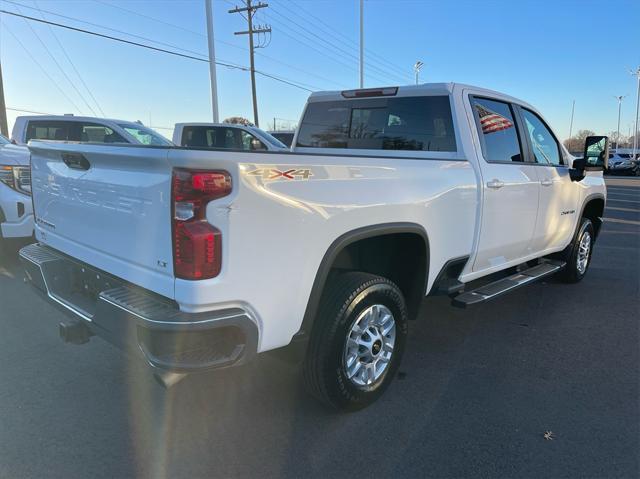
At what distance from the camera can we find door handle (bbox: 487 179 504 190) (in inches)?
150

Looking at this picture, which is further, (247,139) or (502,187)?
(247,139)

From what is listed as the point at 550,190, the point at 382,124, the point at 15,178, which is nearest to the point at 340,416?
the point at 382,124

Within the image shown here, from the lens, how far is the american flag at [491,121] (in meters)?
4.04

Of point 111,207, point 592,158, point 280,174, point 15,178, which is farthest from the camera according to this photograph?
point 15,178

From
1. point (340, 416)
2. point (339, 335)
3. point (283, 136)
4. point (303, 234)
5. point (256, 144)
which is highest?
point (283, 136)

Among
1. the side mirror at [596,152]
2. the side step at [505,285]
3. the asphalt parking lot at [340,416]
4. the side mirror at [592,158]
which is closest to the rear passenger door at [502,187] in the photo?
the side step at [505,285]

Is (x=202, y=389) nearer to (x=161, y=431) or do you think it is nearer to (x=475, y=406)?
(x=161, y=431)

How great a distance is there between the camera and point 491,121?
416cm

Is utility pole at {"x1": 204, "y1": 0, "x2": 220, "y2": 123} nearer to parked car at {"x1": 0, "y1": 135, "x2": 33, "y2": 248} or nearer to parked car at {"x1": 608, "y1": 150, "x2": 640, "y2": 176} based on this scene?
parked car at {"x1": 0, "y1": 135, "x2": 33, "y2": 248}

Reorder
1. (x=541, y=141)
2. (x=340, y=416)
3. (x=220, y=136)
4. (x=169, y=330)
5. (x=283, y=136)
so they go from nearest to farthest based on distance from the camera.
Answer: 1. (x=169, y=330)
2. (x=340, y=416)
3. (x=541, y=141)
4. (x=220, y=136)
5. (x=283, y=136)

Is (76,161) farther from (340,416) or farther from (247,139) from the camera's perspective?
(247,139)

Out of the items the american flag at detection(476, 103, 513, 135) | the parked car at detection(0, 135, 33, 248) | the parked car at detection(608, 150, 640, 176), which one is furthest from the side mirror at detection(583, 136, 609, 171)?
the parked car at detection(608, 150, 640, 176)

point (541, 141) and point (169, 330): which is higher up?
point (541, 141)

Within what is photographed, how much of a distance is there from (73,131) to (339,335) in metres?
8.06
